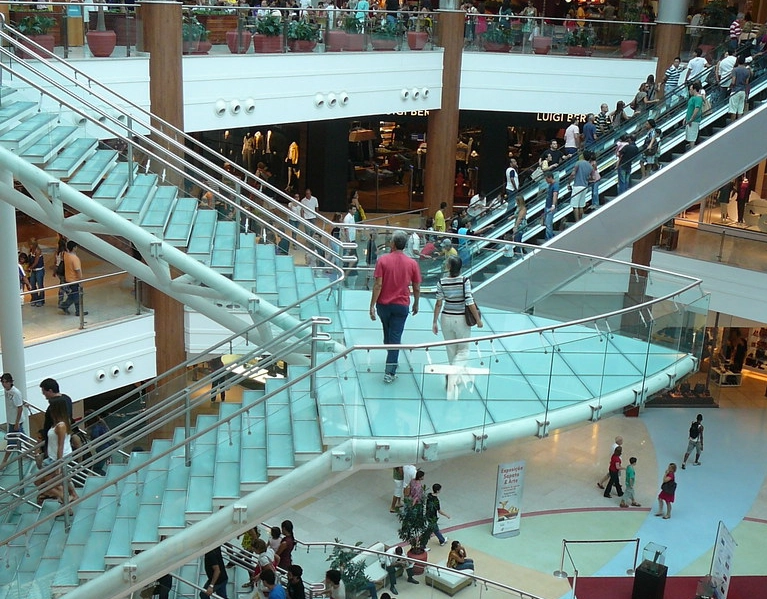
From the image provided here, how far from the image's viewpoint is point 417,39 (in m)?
22.3

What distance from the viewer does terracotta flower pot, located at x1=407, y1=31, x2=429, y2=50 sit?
72.6ft

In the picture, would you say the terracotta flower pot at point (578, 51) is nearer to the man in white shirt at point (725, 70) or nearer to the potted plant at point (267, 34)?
the man in white shirt at point (725, 70)

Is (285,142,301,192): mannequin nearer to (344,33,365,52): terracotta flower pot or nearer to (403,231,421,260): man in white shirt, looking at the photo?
(344,33,365,52): terracotta flower pot

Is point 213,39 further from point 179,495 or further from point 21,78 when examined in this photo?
point 179,495

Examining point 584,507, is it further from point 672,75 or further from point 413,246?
point 413,246

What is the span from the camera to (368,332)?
35.5ft

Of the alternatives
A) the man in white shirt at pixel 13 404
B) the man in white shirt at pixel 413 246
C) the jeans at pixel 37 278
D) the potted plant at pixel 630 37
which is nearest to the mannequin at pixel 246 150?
the potted plant at pixel 630 37

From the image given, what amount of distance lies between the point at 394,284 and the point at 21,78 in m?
4.48

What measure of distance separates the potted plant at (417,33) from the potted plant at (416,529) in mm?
10257

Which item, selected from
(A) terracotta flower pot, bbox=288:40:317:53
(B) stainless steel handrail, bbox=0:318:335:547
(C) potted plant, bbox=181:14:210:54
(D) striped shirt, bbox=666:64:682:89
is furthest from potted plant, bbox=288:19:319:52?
(B) stainless steel handrail, bbox=0:318:335:547

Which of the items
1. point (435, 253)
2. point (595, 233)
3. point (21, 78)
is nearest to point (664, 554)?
point (595, 233)

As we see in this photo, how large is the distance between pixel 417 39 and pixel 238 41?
507cm

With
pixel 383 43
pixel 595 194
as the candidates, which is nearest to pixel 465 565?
pixel 595 194

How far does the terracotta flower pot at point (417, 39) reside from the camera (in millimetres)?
22125
